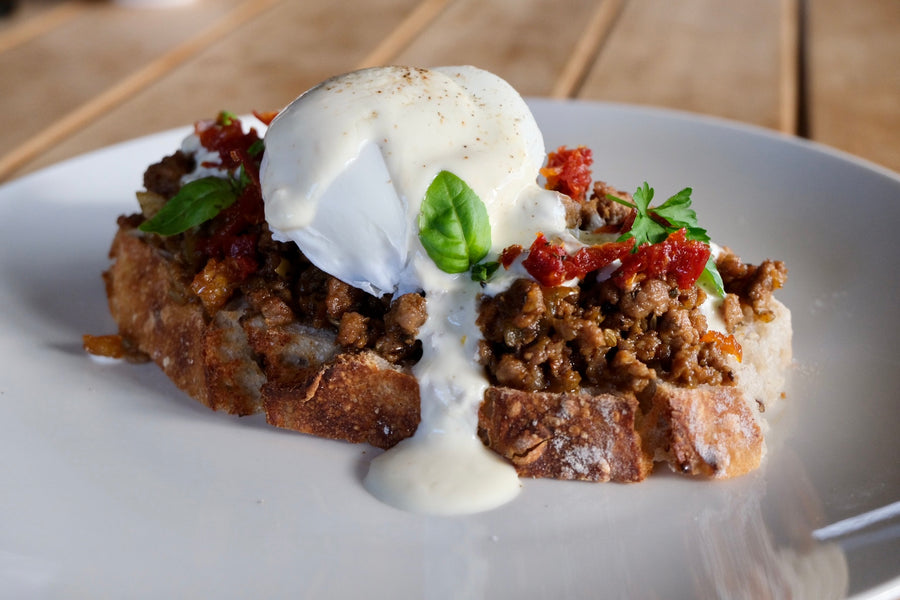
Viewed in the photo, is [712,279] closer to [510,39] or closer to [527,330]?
[527,330]

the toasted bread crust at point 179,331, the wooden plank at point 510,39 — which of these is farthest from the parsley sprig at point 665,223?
the wooden plank at point 510,39

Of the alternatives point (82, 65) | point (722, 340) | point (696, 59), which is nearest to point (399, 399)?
point (722, 340)

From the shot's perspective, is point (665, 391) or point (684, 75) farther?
point (684, 75)

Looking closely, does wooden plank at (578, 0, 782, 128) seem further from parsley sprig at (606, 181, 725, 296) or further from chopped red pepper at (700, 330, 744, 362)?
chopped red pepper at (700, 330, 744, 362)

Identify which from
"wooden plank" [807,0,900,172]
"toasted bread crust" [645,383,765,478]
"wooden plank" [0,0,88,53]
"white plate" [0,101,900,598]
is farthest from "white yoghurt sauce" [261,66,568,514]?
"wooden plank" [0,0,88,53]

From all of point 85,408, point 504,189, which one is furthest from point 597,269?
point 85,408

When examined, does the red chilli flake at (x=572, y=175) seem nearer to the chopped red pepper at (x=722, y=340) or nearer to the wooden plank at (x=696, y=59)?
the chopped red pepper at (x=722, y=340)

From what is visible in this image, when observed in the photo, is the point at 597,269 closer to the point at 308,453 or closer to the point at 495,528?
the point at 495,528
